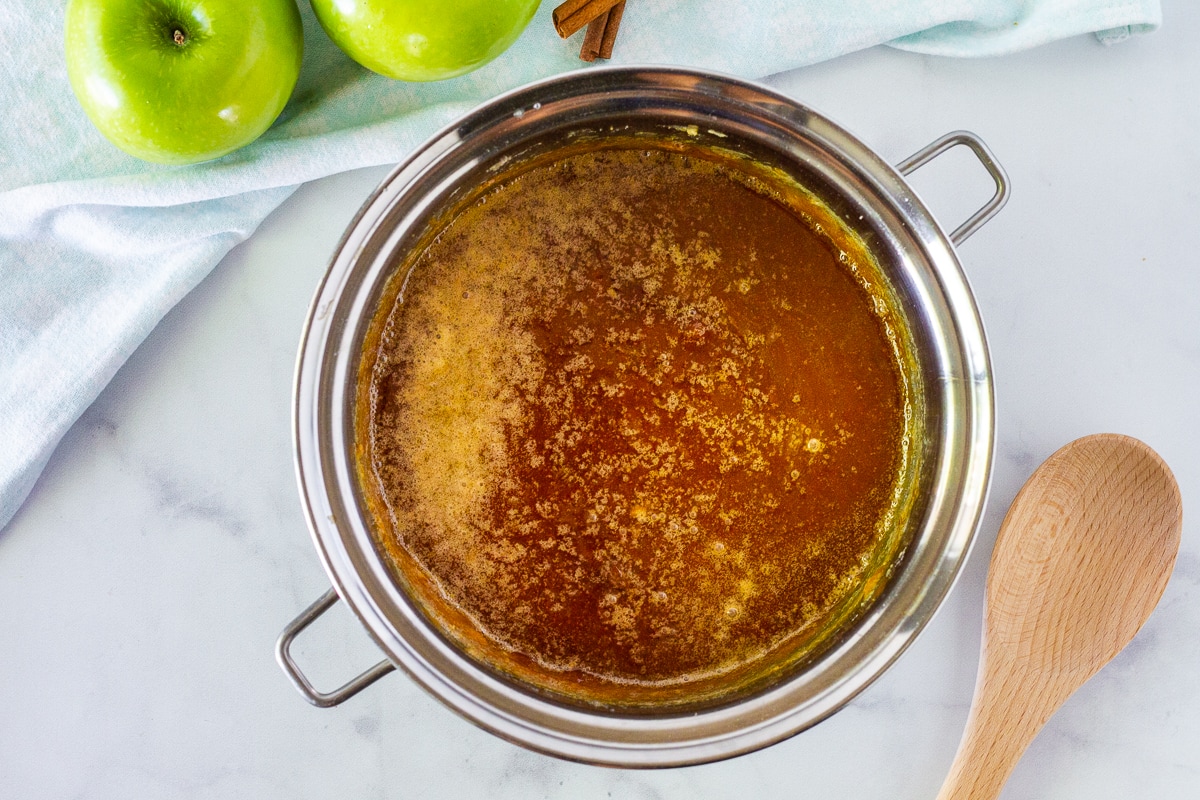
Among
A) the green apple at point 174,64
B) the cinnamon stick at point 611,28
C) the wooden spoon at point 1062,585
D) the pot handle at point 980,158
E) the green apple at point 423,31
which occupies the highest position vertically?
the pot handle at point 980,158

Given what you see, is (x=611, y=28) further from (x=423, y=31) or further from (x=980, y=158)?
(x=980, y=158)

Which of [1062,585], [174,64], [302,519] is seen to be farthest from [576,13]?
[1062,585]

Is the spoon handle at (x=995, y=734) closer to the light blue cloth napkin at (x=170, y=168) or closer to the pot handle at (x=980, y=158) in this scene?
the pot handle at (x=980, y=158)

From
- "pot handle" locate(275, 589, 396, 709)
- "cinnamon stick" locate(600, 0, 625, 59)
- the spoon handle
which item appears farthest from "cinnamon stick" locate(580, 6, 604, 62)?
the spoon handle

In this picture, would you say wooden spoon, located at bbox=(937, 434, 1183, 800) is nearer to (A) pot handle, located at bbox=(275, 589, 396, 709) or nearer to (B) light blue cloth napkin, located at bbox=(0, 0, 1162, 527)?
(B) light blue cloth napkin, located at bbox=(0, 0, 1162, 527)


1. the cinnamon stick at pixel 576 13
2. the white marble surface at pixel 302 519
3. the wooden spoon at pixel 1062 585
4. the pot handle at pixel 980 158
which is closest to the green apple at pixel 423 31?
the cinnamon stick at pixel 576 13

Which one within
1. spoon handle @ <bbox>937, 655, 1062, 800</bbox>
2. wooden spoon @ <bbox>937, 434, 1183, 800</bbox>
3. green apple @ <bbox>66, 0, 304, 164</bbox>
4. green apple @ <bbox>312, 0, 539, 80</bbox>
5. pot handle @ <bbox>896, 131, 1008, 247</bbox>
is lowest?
spoon handle @ <bbox>937, 655, 1062, 800</bbox>
